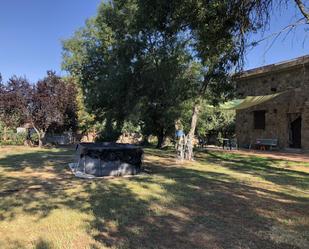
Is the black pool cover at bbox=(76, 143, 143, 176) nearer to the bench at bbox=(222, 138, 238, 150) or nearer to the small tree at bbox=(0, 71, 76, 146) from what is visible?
the bench at bbox=(222, 138, 238, 150)

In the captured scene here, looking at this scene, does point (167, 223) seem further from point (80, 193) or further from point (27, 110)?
point (27, 110)

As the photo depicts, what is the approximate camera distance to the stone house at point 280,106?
20.3m

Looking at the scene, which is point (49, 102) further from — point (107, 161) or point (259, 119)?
point (107, 161)

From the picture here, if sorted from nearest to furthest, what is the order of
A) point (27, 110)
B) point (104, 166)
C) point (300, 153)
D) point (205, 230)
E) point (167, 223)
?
point (205, 230) < point (167, 223) < point (104, 166) < point (300, 153) < point (27, 110)

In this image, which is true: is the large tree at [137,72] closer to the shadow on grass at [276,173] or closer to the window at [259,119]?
the shadow on grass at [276,173]

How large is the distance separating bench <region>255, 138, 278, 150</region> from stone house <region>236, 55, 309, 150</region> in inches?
9.6

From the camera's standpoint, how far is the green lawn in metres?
5.01

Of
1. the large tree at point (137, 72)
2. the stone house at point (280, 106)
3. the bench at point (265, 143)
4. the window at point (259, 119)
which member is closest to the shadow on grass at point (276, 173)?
the large tree at point (137, 72)

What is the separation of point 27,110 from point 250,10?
2132 centimetres

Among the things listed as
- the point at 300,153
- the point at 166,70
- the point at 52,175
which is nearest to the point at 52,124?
the point at 166,70

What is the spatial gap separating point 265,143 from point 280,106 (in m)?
2.67

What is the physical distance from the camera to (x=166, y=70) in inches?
693

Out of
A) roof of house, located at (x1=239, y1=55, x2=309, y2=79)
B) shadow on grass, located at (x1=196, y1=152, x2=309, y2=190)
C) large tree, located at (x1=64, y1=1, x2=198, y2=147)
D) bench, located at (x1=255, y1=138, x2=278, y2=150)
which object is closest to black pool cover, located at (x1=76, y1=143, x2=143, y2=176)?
shadow on grass, located at (x1=196, y1=152, x2=309, y2=190)

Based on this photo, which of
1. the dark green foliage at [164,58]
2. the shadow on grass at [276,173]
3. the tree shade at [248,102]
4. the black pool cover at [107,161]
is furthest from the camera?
the tree shade at [248,102]
